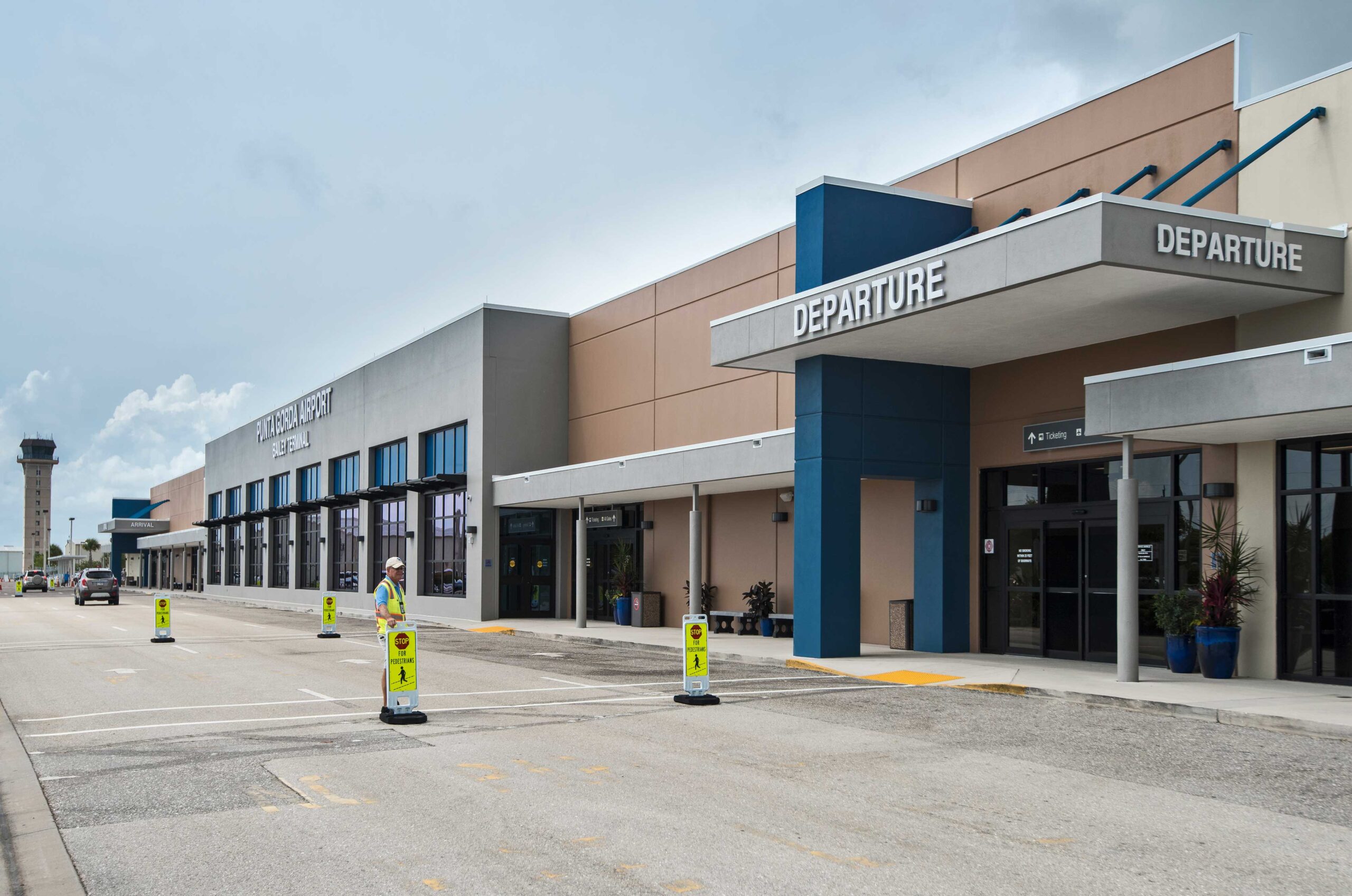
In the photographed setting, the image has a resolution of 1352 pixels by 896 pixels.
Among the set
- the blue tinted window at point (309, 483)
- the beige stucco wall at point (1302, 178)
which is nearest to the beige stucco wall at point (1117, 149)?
the beige stucco wall at point (1302, 178)

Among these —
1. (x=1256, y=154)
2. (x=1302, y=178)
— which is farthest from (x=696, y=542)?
(x=1302, y=178)

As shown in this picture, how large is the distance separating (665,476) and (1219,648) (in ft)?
41.9

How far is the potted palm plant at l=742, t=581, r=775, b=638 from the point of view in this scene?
25859mm

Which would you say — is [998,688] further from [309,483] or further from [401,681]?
[309,483]

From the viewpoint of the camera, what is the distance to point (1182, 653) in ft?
53.9

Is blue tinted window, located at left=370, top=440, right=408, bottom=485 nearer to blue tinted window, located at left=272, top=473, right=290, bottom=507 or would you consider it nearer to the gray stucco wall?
the gray stucco wall

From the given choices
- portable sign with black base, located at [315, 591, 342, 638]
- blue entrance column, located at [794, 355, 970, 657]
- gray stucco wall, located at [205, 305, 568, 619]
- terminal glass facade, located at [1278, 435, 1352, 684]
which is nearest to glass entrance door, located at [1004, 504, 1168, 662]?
blue entrance column, located at [794, 355, 970, 657]

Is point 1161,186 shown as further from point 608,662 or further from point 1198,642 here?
point 608,662

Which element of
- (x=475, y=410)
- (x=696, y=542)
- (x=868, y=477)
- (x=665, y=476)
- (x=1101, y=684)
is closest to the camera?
(x=1101, y=684)

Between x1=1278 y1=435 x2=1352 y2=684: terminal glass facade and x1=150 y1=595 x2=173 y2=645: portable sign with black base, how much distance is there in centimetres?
2103

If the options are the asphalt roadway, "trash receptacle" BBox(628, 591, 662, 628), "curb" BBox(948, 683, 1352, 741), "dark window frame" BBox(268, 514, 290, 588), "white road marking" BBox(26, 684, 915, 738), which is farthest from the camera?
"dark window frame" BBox(268, 514, 290, 588)

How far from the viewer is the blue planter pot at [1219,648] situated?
51.1 ft

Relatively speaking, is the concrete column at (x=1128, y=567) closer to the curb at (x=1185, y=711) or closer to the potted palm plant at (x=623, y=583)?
the curb at (x=1185, y=711)

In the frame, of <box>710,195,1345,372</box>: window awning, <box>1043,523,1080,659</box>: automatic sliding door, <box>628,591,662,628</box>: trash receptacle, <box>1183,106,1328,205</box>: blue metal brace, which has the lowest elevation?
<box>628,591,662,628</box>: trash receptacle
